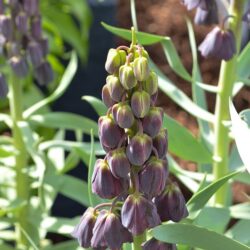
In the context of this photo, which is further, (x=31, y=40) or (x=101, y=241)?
(x=31, y=40)

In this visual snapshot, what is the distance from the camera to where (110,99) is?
89 cm

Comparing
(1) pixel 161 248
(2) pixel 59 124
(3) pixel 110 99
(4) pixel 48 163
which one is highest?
(3) pixel 110 99

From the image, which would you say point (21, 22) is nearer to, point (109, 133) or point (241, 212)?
point (241, 212)

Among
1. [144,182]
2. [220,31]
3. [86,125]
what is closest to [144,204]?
[144,182]

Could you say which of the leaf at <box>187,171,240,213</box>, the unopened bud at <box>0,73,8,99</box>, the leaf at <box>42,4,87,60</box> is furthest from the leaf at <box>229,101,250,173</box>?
the leaf at <box>42,4,87,60</box>

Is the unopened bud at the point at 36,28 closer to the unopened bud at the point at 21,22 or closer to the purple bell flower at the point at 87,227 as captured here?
the unopened bud at the point at 21,22

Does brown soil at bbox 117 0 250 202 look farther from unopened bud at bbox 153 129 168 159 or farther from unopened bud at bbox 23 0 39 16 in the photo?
unopened bud at bbox 153 129 168 159

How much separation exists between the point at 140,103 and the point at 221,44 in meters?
0.50

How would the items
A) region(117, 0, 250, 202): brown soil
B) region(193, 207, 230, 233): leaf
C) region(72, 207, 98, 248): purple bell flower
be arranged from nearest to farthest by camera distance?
region(72, 207, 98, 248): purple bell flower, region(193, 207, 230, 233): leaf, region(117, 0, 250, 202): brown soil

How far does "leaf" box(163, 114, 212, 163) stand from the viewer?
138cm

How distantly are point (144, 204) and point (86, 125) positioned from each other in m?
0.78

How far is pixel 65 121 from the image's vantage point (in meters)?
1.69

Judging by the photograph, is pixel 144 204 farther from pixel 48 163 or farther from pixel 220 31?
pixel 48 163

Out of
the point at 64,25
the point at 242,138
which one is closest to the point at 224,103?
the point at 242,138
